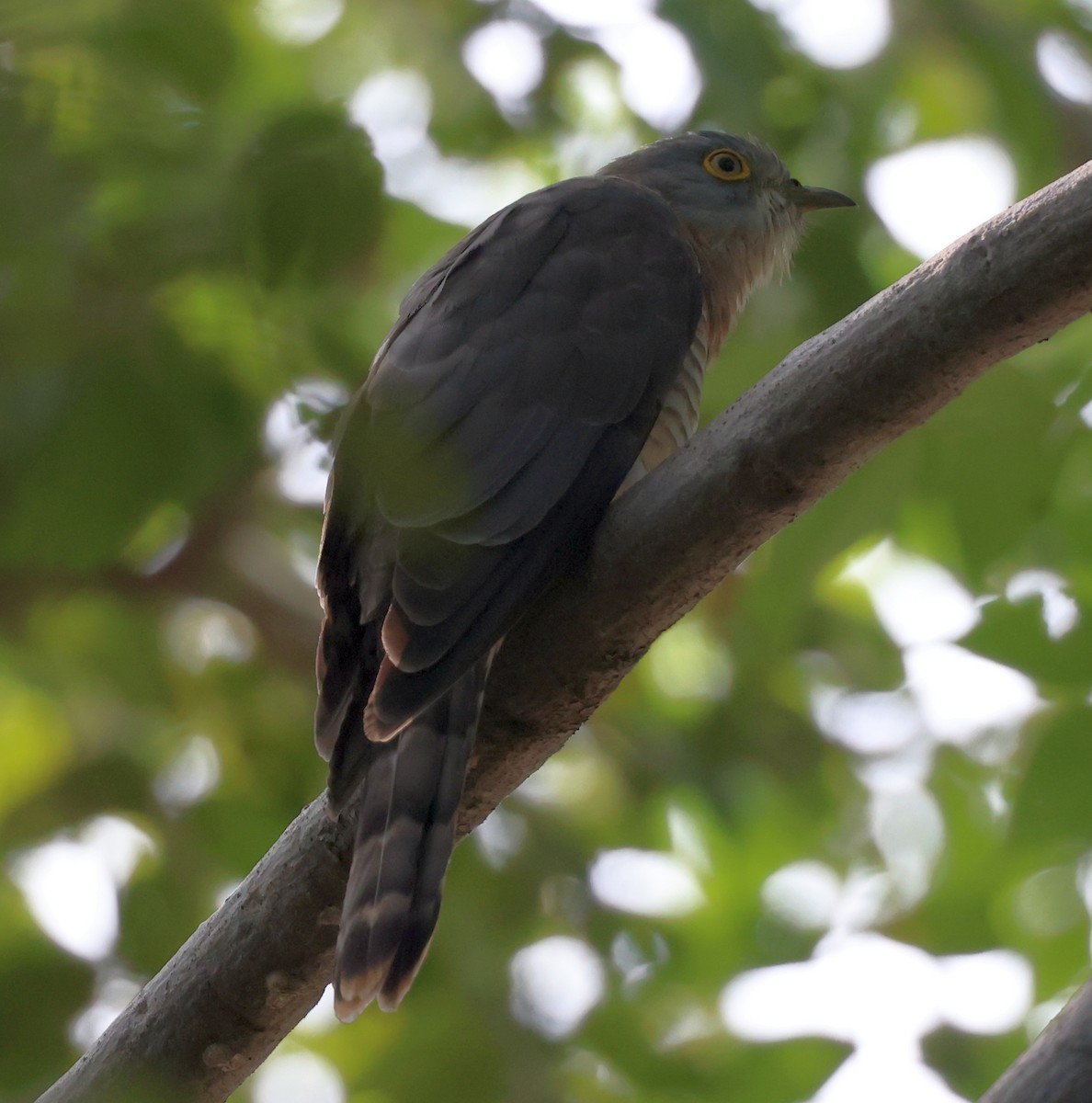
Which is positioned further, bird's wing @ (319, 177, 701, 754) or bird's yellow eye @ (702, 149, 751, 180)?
bird's yellow eye @ (702, 149, 751, 180)

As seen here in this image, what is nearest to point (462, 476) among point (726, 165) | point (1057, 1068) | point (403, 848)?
point (403, 848)

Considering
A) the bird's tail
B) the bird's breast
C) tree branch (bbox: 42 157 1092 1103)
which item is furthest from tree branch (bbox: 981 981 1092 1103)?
the bird's breast

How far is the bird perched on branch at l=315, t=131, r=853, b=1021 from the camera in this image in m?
2.60

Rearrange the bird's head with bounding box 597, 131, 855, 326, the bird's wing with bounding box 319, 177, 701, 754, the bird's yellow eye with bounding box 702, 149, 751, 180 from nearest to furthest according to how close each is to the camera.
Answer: the bird's wing with bounding box 319, 177, 701, 754 < the bird's head with bounding box 597, 131, 855, 326 < the bird's yellow eye with bounding box 702, 149, 751, 180

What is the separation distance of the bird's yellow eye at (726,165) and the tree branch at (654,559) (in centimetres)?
249

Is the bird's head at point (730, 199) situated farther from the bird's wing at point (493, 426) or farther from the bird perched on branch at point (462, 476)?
the bird's wing at point (493, 426)

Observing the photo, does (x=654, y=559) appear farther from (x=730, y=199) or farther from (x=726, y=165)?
(x=726, y=165)

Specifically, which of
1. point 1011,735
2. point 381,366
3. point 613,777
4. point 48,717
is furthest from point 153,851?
point 1011,735

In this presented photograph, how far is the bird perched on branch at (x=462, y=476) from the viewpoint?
260 centimetres

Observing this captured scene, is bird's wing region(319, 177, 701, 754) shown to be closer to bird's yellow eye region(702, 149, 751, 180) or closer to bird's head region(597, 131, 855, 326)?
bird's head region(597, 131, 855, 326)

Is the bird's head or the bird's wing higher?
the bird's head

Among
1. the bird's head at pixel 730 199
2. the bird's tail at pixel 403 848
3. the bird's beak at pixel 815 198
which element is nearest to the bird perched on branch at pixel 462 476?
the bird's tail at pixel 403 848

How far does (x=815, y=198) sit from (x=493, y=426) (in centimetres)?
222

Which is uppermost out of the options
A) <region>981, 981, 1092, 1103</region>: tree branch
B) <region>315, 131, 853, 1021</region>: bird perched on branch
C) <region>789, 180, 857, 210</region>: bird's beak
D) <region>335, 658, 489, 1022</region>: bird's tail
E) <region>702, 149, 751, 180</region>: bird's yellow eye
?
<region>702, 149, 751, 180</region>: bird's yellow eye
